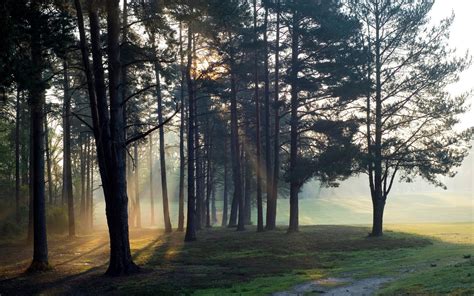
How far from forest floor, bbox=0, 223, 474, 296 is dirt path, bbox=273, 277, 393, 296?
0.03 metres

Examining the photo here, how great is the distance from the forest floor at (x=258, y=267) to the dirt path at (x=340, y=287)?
0.09 feet

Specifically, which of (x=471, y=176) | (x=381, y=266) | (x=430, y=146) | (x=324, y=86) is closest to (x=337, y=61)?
(x=324, y=86)

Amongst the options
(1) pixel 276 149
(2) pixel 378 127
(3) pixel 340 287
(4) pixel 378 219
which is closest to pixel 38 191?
(3) pixel 340 287

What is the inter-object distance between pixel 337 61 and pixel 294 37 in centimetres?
392

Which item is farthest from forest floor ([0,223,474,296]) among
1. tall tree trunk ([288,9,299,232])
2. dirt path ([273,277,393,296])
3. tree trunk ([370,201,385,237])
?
tall tree trunk ([288,9,299,232])

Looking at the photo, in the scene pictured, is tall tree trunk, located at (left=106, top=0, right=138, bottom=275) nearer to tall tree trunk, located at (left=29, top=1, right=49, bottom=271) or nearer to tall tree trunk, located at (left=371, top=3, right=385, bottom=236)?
tall tree trunk, located at (left=29, top=1, right=49, bottom=271)

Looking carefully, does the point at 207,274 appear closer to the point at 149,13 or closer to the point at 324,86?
the point at 149,13

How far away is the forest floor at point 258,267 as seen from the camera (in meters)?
13.7

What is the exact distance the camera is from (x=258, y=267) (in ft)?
62.7

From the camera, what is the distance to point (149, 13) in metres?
18.1

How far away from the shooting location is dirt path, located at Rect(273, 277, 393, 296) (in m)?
13.2

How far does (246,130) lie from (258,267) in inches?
996

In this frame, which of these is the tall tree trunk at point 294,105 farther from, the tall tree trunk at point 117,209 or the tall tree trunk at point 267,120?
the tall tree trunk at point 117,209

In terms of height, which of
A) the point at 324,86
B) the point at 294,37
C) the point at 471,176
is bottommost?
the point at 471,176
